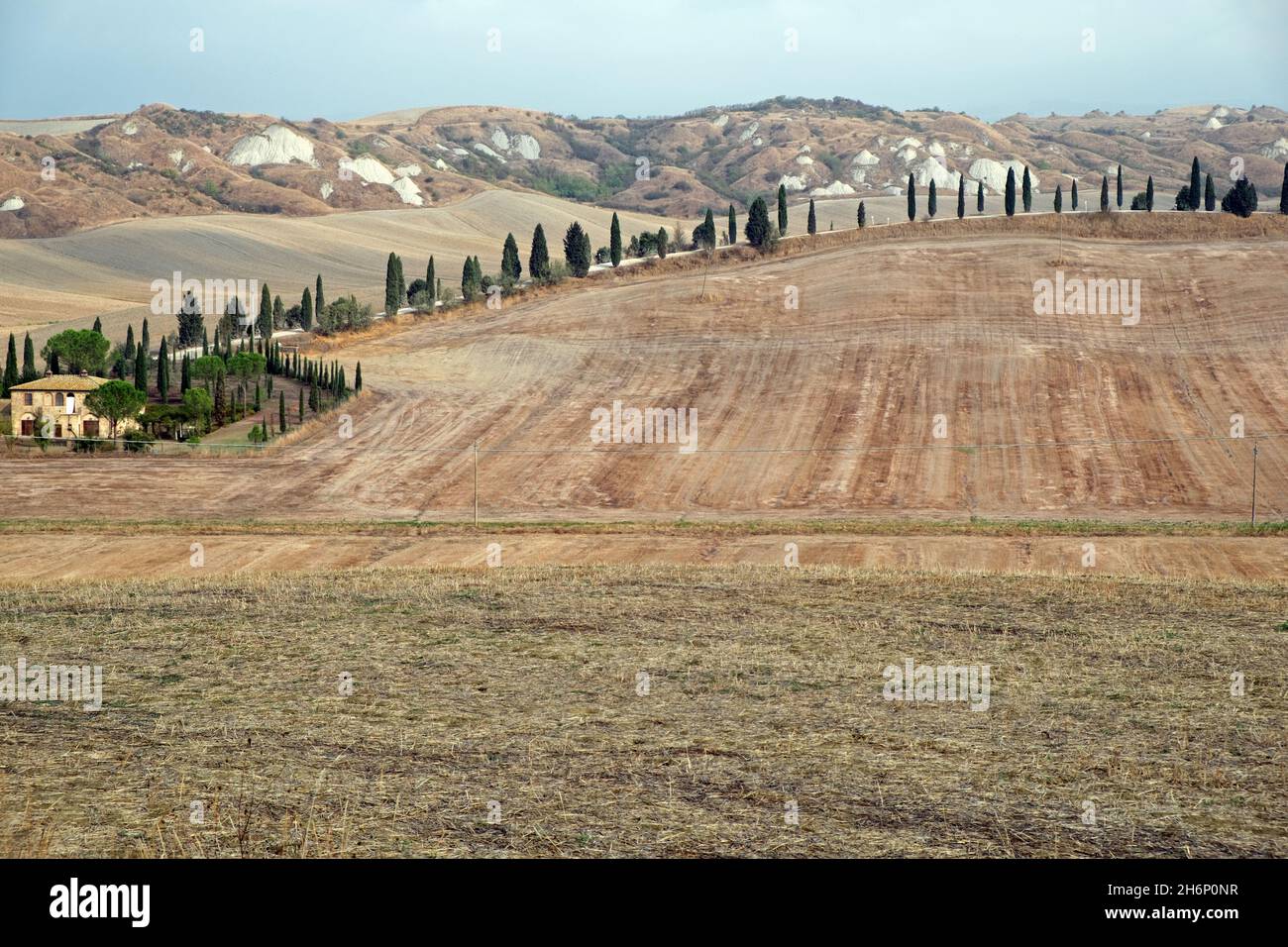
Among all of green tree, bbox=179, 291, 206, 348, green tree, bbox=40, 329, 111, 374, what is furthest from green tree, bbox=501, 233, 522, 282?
green tree, bbox=40, 329, 111, 374

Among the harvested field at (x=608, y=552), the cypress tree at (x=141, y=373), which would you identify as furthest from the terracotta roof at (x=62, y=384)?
the harvested field at (x=608, y=552)

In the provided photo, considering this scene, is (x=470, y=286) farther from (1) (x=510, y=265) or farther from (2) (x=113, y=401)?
(2) (x=113, y=401)

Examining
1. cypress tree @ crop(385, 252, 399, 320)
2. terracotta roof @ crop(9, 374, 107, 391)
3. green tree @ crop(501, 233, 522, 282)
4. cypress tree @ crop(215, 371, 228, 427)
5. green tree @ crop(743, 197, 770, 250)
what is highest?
green tree @ crop(743, 197, 770, 250)

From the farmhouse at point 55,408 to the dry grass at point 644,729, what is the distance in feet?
142

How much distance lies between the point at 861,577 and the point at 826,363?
159 ft

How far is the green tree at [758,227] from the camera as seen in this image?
117438 mm

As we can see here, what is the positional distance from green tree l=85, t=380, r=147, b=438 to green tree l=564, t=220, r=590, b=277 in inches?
2093

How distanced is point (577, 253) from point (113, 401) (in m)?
54.9

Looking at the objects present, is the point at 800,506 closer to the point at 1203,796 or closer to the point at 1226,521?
the point at 1226,521

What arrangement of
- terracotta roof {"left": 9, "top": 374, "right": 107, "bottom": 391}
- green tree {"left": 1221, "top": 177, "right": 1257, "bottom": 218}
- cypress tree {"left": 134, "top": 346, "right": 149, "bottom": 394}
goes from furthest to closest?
1. green tree {"left": 1221, "top": 177, "right": 1257, "bottom": 218}
2. cypress tree {"left": 134, "top": 346, "right": 149, "bottom": 394}
3. terracotta roof {"left": 9, "top": 374, "right": 107, "bottom": 391}

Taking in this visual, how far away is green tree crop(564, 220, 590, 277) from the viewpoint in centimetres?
11481

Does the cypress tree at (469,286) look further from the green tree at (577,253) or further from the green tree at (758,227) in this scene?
the green tree at (758,227)

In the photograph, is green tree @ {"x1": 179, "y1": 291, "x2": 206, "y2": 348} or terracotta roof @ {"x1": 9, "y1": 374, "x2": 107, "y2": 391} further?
green tree @ {"x1": 179, "y1": 291, "x2": 206, "y2": 348}

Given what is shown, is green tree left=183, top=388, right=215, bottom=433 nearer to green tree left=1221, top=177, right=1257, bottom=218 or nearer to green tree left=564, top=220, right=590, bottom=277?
green tree left=564, top=220, right=590, bottom=277
